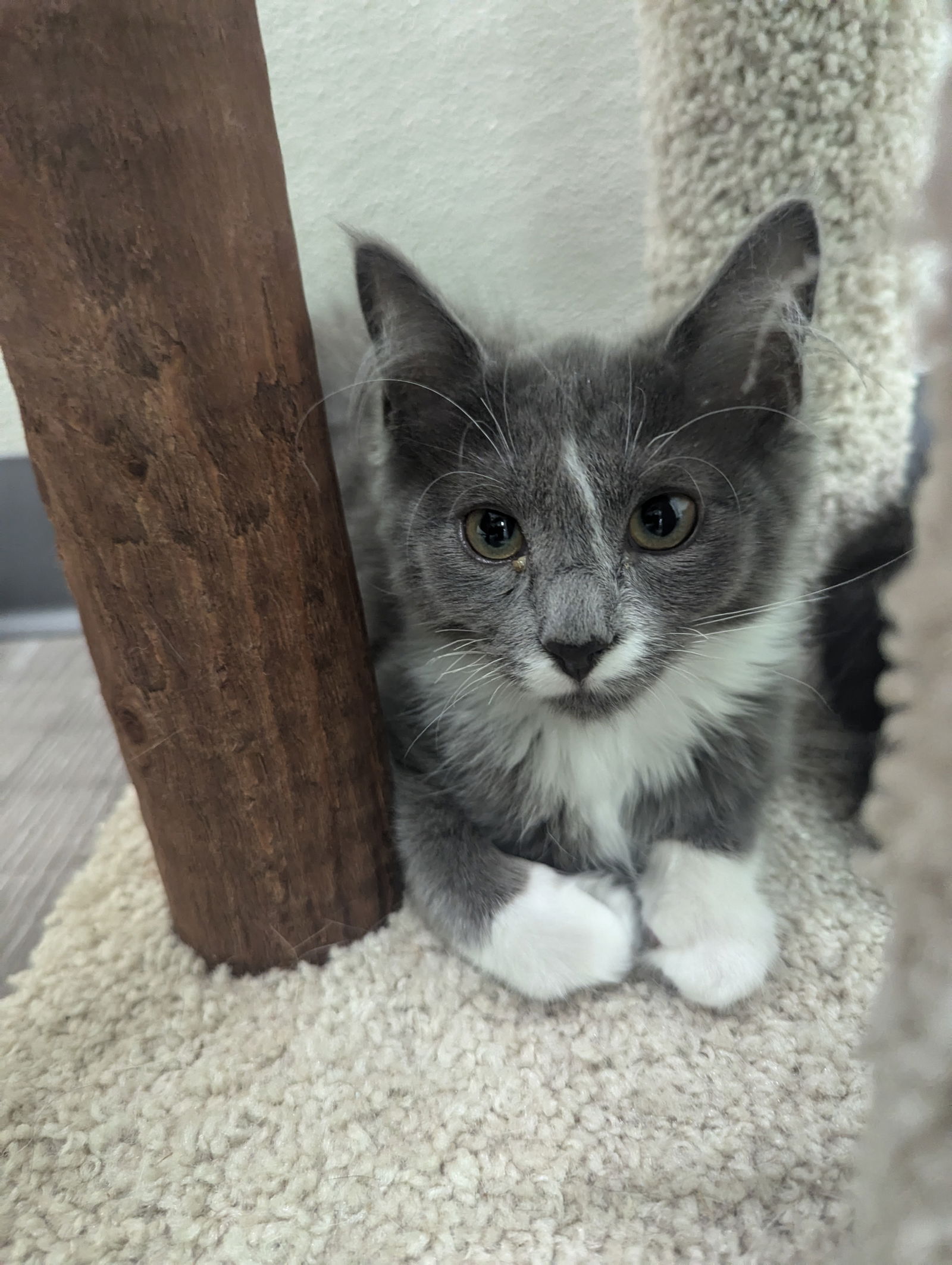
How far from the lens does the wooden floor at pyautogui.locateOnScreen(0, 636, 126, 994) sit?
3.58 ft

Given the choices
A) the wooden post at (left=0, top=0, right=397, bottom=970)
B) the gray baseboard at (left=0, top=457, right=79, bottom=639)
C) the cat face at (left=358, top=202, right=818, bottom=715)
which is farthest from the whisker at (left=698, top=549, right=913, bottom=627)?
the gray baseboard at (left=0, top=457, right=79, bottom=639)

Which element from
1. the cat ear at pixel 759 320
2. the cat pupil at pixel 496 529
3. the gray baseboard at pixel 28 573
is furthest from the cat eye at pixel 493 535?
the gray baseboard at pixel 28 573

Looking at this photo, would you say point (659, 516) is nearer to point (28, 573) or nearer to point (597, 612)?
point (597, 612)

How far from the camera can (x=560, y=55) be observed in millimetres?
1296

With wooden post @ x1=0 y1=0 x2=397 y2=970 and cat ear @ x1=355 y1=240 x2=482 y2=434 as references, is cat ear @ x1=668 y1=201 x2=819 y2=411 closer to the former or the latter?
cat ear @ x1=355 y1=240 x2=482 y2=434

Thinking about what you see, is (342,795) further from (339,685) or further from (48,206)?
(48,206)

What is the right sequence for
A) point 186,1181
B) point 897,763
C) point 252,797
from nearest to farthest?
1. point 897,763
2. point 186,1181
3. point 252,797

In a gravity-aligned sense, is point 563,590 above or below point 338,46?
below

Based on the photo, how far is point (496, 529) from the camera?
855 mm

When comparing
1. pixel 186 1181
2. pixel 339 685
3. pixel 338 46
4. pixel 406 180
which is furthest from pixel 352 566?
pixel 338 46

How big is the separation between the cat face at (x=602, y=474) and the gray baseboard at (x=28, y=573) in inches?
50.9

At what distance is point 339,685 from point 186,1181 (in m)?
0.46

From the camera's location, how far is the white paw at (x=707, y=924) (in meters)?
0.84

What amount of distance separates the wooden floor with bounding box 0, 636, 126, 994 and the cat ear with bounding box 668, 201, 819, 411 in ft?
3.31
